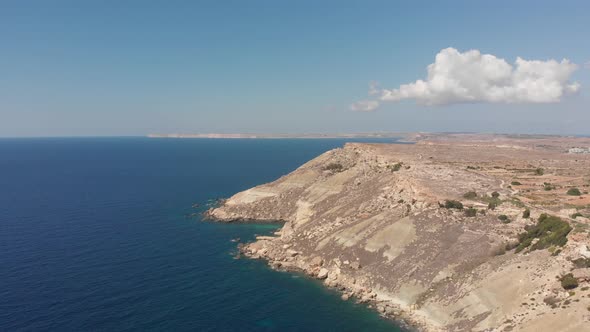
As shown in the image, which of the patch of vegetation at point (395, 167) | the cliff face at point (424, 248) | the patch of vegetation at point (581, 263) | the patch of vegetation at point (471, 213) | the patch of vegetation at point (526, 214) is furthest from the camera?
the patch of vegetation at point (395, 167)

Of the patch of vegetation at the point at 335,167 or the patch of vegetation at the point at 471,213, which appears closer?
the patch of vegetation at the point at 471,213

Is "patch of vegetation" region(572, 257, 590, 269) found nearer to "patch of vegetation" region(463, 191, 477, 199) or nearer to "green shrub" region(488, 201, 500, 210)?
"green shrub" region(488, 201, 500, 210)

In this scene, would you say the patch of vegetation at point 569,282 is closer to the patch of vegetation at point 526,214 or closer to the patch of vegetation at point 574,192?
the patch of vegetation at point 526,214

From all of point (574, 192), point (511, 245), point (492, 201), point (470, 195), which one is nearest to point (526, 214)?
point (492, 201)

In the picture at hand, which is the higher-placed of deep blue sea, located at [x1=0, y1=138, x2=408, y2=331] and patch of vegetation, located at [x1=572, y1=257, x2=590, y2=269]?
patch of vegetation, located at [x1=572, y1=257, x2=590, y2=269]

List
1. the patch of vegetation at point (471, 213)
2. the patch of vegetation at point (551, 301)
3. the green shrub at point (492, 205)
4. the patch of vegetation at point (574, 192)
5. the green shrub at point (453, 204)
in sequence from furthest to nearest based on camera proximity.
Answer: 1. the patch of vegetation at point (574, 192)
2. the green shrub at point (453, 204)
3. the green shrub at point (492, 205)
4. the patch of vegetation at point (471, 213)
5. the patch of vegetation at point (551, 301)

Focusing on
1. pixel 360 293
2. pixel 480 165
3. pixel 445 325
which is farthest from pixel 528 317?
pixel 480 165

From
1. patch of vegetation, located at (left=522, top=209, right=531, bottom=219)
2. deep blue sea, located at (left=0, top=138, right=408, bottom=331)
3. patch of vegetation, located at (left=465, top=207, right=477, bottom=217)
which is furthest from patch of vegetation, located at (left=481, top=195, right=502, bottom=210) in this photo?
deep blue sea, located at (left=0, top=138, right=408, bottom=331)

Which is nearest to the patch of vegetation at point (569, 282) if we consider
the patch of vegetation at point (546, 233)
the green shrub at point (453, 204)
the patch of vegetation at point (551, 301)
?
the patch of vegetation at point (551, 301)
